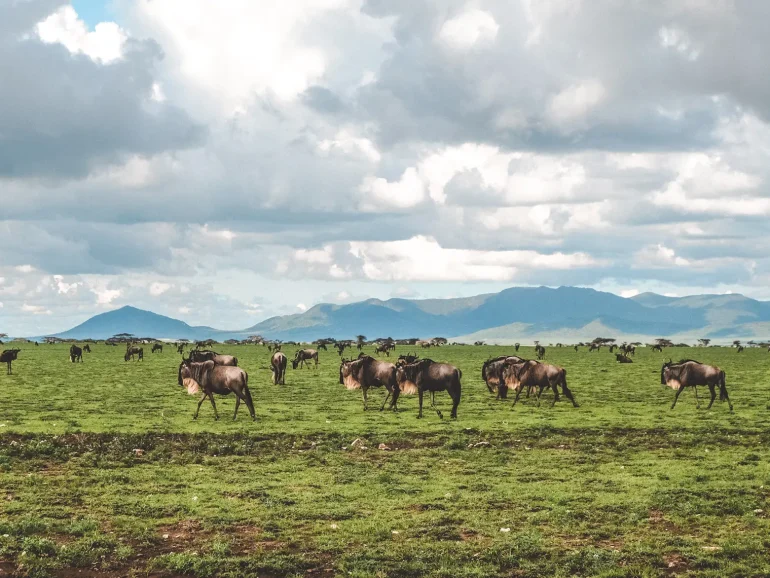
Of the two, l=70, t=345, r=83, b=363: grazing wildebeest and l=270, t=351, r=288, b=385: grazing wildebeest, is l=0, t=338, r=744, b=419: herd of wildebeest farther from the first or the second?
l=70, t=345, r=83, b=363: grazing wildebeest

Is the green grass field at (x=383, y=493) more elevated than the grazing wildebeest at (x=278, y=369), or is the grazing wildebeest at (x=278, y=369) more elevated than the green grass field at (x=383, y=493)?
the grazing wildebeest at (x=278, y=369)

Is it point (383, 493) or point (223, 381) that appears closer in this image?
point (383, 493)

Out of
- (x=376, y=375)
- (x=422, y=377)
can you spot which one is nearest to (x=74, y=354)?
(x=376, y=375)

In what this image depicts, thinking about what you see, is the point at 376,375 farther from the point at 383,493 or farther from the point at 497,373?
the point at 383,493

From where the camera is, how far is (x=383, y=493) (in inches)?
653

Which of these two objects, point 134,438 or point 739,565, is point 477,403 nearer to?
point 134,438

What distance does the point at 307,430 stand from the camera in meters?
26.0

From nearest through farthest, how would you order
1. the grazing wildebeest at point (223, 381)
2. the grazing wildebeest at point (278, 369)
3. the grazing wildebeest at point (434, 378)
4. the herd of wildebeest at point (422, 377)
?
the grazing wildebeest at point (223, 381)
the herd of wildebeest at point (422, 377)
the grazing wildebeest at point (434, 378)
the grazing wildebeest at point (278, 369)

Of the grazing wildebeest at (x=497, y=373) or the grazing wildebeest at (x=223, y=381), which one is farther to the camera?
the grazing wildebeest at (x=497, y=373)

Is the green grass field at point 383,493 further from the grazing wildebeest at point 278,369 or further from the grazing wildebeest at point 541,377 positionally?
the grazing wildebeest at point 278,369

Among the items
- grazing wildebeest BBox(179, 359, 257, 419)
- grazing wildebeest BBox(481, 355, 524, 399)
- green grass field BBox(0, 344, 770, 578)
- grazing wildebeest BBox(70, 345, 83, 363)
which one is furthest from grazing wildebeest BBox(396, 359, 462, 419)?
grazing wildebeest BBox(70, 345, 83, 363)

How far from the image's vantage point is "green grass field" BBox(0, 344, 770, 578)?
12.0m

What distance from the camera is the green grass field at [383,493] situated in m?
12.0

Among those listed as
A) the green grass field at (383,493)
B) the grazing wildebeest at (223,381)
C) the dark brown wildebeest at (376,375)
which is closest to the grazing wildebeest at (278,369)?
the dark brown wildebeest at (376,375)
